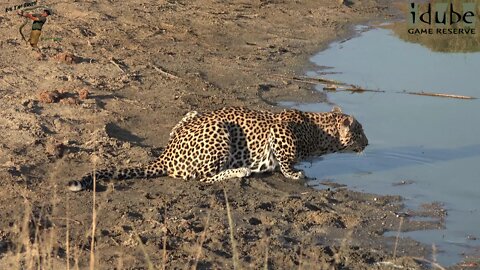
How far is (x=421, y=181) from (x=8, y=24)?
6731 mm

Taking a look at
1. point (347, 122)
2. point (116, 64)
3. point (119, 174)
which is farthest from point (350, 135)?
point (116, 64)

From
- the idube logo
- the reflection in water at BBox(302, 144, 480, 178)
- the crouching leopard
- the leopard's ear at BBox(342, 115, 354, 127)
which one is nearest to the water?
the reflection in water at BBox(302, 144, 480, 178)

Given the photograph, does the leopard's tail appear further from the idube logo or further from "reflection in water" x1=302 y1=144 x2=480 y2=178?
A: the idube logo

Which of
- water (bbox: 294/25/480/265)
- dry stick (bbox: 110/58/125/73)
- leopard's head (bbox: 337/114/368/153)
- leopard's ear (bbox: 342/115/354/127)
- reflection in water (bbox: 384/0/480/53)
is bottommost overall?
reflection in water (bbox: 384/0/480/53)

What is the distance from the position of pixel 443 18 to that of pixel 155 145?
9744 millimetres

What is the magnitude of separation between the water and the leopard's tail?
180 cm

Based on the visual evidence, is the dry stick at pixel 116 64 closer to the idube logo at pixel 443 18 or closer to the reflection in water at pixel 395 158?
the reflection in water at pixel 395 158

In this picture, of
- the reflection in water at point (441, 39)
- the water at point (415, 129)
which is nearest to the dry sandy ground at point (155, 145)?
the water at point (415, 129)

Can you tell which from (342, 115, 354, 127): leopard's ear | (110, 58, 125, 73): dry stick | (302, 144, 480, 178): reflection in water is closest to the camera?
(342, 115, 354, 127): leopard's ear

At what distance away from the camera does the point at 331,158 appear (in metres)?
11.2

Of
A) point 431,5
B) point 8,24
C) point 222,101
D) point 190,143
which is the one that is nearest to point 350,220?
point 190,143

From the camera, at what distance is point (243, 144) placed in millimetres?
10086

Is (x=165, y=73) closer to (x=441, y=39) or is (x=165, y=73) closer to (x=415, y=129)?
(x=415, y=129)

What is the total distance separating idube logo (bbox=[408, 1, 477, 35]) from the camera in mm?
18141
